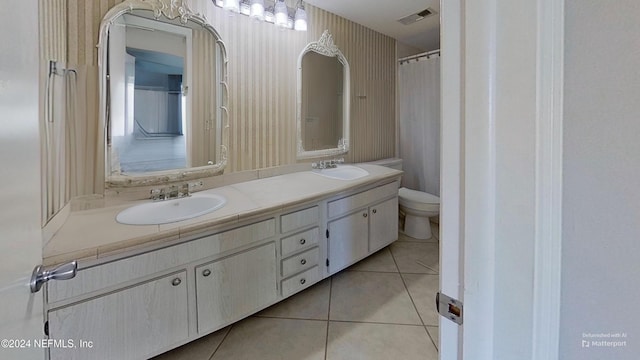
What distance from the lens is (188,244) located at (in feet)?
5.15

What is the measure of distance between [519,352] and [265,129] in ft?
7.71

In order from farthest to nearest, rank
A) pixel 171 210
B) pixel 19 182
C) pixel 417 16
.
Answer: pixel 417 16 < pixel 171 210 < pixel 19 182

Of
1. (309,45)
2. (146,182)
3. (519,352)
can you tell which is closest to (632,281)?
(519,352)

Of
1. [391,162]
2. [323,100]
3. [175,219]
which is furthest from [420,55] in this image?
[175,219]

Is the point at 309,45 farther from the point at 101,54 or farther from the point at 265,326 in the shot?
the point at 265,326

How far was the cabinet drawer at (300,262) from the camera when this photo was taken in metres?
2.06

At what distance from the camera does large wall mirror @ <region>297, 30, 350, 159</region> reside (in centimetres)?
289

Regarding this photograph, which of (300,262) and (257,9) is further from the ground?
(257,9)

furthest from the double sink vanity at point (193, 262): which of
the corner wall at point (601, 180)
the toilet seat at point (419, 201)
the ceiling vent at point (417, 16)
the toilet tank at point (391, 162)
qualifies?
the ceiling vent at point (417, 16)

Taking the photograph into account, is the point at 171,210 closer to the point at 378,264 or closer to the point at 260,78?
the point at 260,78

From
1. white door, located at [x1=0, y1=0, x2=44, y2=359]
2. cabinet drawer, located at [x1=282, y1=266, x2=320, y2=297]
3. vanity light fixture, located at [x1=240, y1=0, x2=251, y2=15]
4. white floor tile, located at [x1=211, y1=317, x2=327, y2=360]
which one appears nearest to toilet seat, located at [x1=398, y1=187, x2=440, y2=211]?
cabinet drawer, located at [x1=282, y1=266, x2=320, y2=297]

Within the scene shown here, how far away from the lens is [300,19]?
2.65 meters

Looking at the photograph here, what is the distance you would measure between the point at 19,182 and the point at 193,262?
1.06 meters

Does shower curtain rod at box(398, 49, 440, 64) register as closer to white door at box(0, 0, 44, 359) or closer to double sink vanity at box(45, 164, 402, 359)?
double sink vanity at box(45, 164, 402, 359)
